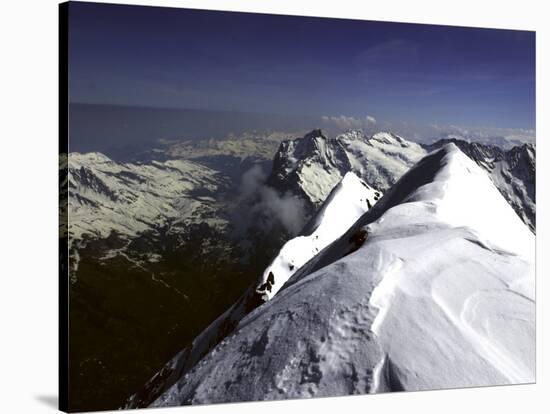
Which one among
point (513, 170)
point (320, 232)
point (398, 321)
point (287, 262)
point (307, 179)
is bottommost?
point (398, 321)

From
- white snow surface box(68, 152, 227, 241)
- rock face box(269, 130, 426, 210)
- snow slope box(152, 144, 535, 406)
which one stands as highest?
rock face box(269, 130, 426, 210)

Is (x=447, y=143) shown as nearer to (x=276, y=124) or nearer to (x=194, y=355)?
(x=276, y=124)

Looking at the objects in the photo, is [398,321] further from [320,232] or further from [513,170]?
[320,232]

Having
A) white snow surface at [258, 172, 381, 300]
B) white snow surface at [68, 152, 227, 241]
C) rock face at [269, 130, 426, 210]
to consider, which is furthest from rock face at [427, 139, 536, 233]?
white snow surface at [68, 152, 227, 241]

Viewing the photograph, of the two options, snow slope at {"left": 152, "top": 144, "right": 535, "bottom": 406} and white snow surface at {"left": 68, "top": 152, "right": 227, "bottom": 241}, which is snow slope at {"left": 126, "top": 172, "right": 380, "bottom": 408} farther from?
white snow surface at {"left": 68, "top": 152, "right": 227, "bottom": 241}

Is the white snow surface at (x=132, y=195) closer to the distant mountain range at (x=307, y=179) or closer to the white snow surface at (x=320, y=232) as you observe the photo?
the distant mountain range at (x=307, y=179)

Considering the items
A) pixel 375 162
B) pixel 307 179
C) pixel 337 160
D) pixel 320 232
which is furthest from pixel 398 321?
pixel 320 232

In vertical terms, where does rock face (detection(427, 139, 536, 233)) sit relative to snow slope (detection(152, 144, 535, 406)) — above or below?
above

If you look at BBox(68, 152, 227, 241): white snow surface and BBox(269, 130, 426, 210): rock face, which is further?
BBox(269, 130, 426, 210): rock face
